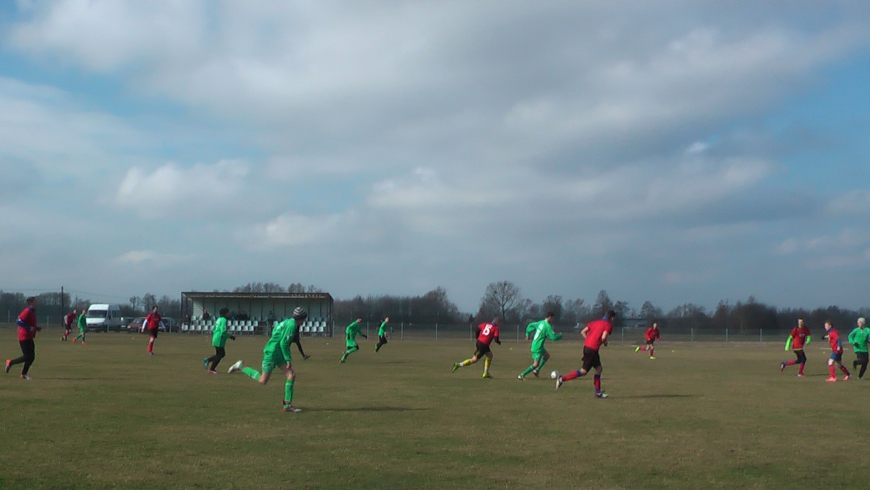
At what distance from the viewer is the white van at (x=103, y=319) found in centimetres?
6475

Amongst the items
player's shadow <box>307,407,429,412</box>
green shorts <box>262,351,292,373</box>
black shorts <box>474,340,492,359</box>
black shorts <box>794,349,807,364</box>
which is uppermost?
green shorts <box>262,351,292,373</box>

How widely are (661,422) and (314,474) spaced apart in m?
6.48

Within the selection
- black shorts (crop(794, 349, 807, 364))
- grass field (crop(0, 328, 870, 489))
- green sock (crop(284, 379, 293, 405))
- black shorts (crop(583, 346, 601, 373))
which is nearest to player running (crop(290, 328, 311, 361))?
green sock (crop(284, 379, 293, 405))

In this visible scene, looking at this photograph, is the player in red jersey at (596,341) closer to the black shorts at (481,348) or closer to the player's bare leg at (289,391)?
the black shorts at (481,348)

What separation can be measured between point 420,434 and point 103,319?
6173 cm

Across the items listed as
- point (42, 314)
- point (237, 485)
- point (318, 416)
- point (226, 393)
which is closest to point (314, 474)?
point (237, 485)

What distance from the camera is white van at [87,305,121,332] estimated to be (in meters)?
64.8

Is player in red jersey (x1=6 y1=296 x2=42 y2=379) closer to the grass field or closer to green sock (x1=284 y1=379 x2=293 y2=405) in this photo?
the grass field

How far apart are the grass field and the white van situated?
49.8m

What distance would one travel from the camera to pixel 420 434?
34.8 feet

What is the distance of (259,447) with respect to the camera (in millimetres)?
9375

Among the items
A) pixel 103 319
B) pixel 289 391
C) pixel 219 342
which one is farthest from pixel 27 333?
pixel 103 319

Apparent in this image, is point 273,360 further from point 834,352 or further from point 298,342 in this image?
point 834,352

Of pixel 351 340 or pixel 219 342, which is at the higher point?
pixel 219 342
